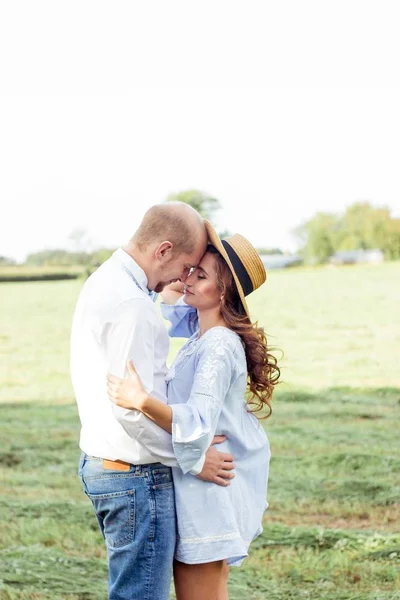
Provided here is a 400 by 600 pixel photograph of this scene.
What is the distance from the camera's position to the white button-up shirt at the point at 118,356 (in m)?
2.33

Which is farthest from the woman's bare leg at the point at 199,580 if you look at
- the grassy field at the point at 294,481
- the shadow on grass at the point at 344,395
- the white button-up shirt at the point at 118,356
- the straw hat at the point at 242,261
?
the shadow on grass at the point at 344,395

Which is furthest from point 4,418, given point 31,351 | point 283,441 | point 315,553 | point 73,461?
point 31,351

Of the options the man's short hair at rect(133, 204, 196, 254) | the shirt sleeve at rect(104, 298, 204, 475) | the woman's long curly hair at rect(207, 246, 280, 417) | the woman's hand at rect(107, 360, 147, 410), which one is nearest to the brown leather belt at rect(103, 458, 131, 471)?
the shirt sleeve at rect(104, 298, 204, 475)

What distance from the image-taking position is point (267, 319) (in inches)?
657

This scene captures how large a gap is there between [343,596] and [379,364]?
8.35 m

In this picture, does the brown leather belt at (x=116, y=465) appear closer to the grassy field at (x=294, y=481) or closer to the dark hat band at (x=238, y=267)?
the dark hat band at (x=238, y=267)

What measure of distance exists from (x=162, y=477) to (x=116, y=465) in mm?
128

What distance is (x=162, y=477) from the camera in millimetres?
2457

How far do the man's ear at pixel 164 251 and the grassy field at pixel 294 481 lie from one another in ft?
6.48

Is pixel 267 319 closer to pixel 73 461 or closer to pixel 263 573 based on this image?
pixel 73 461

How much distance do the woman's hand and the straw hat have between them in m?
0.49

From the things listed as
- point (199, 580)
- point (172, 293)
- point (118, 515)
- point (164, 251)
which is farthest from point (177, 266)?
point (199, 580)

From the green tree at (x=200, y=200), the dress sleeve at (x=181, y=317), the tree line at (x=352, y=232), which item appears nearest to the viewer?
the dress sleeve at (x=181, y=317)

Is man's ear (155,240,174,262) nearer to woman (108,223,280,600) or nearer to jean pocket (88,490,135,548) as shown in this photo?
woman (108,223,280,600)
